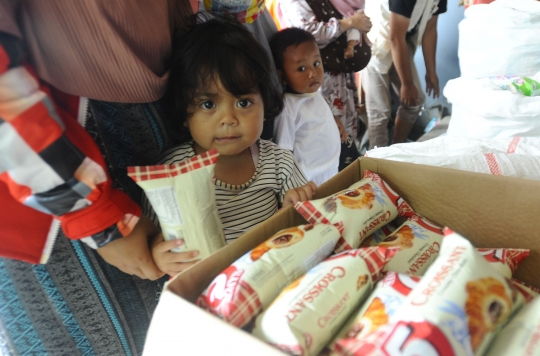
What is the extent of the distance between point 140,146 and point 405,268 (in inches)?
21.3

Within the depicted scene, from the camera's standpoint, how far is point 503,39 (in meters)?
1.72

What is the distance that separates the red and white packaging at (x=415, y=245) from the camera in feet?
2.22

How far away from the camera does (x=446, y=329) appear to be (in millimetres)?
426

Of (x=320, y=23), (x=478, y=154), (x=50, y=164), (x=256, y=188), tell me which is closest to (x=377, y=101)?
(x=320, y=23)

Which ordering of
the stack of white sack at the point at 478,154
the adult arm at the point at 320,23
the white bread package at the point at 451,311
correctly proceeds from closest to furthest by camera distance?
the white bread package at the point at 451,311, the stack of white sack at the point at 478,154, the adult arm at the point at 320,23

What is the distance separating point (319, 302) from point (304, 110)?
1.00 metres

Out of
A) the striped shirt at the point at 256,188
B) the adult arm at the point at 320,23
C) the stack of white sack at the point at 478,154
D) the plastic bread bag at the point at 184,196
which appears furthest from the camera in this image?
the adult arm at the point at 320,23

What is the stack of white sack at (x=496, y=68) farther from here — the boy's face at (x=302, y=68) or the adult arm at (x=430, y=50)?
the boy's face at (x=302, y=68)

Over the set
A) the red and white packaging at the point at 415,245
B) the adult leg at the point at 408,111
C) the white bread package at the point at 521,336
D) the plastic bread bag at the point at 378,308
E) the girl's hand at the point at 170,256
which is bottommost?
the adult leg at the point at 408,111

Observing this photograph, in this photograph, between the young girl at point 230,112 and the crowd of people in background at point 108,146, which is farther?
the young girl at point 230,112

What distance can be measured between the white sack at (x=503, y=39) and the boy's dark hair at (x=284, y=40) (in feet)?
3.17

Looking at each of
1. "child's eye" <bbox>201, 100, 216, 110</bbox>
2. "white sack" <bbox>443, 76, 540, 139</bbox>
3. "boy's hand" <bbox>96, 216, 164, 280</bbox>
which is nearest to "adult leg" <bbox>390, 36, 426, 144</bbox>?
"white sack" <bbox>443, 76, 540, 139</bbox>

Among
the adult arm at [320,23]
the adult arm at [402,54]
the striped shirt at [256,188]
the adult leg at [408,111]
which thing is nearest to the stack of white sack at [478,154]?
the striped shirt at [256,188]

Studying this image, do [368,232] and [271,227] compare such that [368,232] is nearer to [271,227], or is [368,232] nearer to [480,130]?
[271,227]
